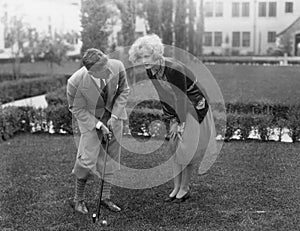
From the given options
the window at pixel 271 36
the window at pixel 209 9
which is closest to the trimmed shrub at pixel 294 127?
the window at pixel 271 36

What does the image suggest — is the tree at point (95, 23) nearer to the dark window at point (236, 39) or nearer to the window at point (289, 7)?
the dark window at point (236, 39)

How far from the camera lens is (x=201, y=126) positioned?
15.4 feet

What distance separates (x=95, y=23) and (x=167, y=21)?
8.06 meters

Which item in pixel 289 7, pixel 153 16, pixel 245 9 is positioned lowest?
pixel 245 9

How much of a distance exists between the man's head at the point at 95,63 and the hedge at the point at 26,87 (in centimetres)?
936

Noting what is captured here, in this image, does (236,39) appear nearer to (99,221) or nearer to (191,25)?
(191,25)

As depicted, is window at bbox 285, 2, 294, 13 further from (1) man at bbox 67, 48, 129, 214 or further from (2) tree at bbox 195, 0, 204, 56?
(1) man at bbox 67, 48, 129, 214

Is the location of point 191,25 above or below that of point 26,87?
above

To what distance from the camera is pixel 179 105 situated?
4562 millimetres

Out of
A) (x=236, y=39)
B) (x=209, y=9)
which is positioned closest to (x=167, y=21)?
(x=236, y=39)

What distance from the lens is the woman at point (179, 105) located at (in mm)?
4402

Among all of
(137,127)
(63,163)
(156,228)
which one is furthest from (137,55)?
(137,127)

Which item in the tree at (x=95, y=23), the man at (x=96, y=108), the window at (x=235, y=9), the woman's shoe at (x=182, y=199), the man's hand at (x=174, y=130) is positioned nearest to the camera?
the man at (x=96, y=108)

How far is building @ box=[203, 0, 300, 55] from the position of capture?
1778 inches
